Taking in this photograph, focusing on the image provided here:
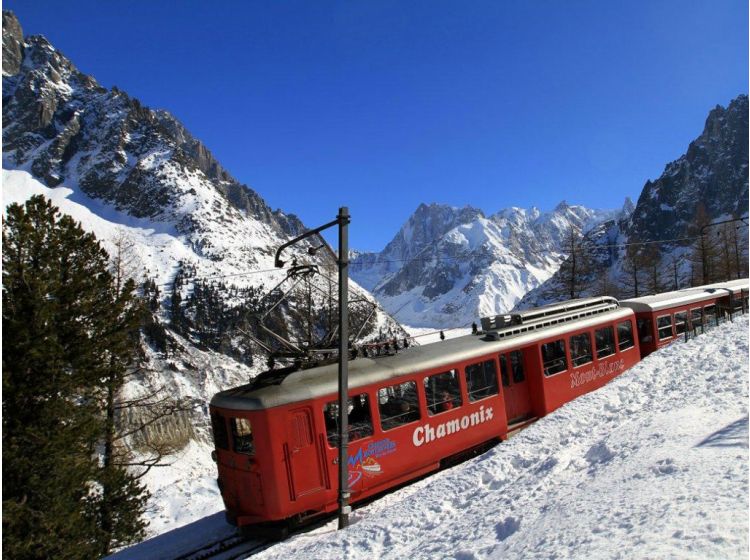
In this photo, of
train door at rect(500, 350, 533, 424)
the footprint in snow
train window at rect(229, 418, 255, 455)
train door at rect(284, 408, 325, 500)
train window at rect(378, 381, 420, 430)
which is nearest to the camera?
the footprint in snow

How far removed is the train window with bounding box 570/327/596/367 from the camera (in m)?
15.6

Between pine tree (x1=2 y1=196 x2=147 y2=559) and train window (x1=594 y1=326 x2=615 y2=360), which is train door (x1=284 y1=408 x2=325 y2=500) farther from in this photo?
train window (x1=594 y1=326 x2=615 y2=360)

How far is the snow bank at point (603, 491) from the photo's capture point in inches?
196

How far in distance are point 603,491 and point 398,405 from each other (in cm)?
559

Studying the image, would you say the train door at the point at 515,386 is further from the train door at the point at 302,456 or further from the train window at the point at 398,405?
the train door at the point at 302,456

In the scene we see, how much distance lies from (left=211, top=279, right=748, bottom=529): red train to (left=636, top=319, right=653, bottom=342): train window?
13.4ft

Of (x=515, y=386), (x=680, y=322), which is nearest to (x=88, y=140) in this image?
(x=680, y=322)

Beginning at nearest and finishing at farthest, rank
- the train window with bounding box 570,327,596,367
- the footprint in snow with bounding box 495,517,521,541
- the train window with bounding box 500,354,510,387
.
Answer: the footprint in snow with bounding box 495,517,521,541
the train window with bounding box 500,354,510,387
the train window with bounding box 570,327,596,367

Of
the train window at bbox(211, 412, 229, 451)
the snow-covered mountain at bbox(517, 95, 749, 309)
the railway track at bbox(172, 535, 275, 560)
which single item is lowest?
the railway track at bbox(172, 535, 275, 560)

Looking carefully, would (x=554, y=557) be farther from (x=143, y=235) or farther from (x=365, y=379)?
(x=143, y=235)

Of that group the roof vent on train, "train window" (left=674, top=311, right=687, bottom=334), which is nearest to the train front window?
the roof vent on train

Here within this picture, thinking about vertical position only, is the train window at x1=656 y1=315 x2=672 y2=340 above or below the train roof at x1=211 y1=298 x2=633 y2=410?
below

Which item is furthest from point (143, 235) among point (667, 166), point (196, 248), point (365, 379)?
point (667, 166)

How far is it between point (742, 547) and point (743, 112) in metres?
210
